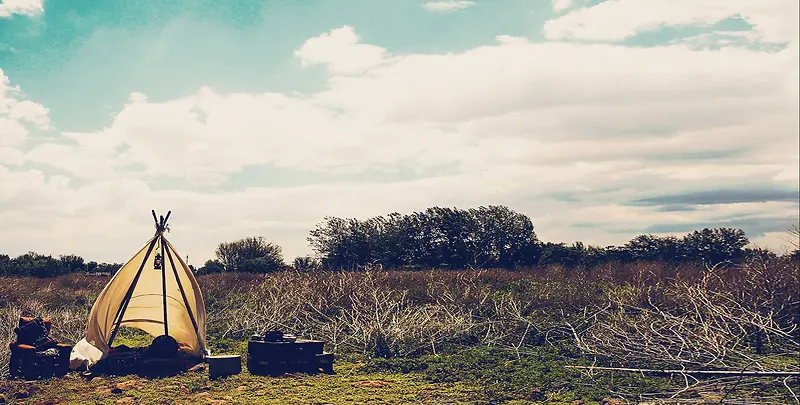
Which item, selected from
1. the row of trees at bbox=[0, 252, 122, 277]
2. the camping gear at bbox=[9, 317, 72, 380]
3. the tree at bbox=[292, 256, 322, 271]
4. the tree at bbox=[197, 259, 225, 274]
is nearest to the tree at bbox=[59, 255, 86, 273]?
the row of trees at bbox=[0, 252, 122, 277]

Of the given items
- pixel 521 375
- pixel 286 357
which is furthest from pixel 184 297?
pixel 521 375

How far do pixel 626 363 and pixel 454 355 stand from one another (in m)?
2.84

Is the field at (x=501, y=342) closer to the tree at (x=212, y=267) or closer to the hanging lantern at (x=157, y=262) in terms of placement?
the hanging lantern at (x=157, y=262)

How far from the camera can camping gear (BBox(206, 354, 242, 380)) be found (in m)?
10.2

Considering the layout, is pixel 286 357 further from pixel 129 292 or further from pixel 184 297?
pixel 129 292

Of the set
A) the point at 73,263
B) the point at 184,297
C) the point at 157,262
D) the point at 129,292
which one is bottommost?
the point at 184,297

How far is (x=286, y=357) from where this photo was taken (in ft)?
34.6

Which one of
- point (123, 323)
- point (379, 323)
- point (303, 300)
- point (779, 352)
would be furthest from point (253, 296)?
point (779, 352)

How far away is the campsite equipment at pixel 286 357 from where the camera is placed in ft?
34.3

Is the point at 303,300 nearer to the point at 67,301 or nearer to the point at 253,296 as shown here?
the point at 253,296

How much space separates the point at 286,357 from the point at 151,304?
14.6 feet

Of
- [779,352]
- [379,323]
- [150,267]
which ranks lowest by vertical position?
[779,352]

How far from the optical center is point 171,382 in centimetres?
1015

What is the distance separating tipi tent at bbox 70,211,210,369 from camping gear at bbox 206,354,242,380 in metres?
1.64
